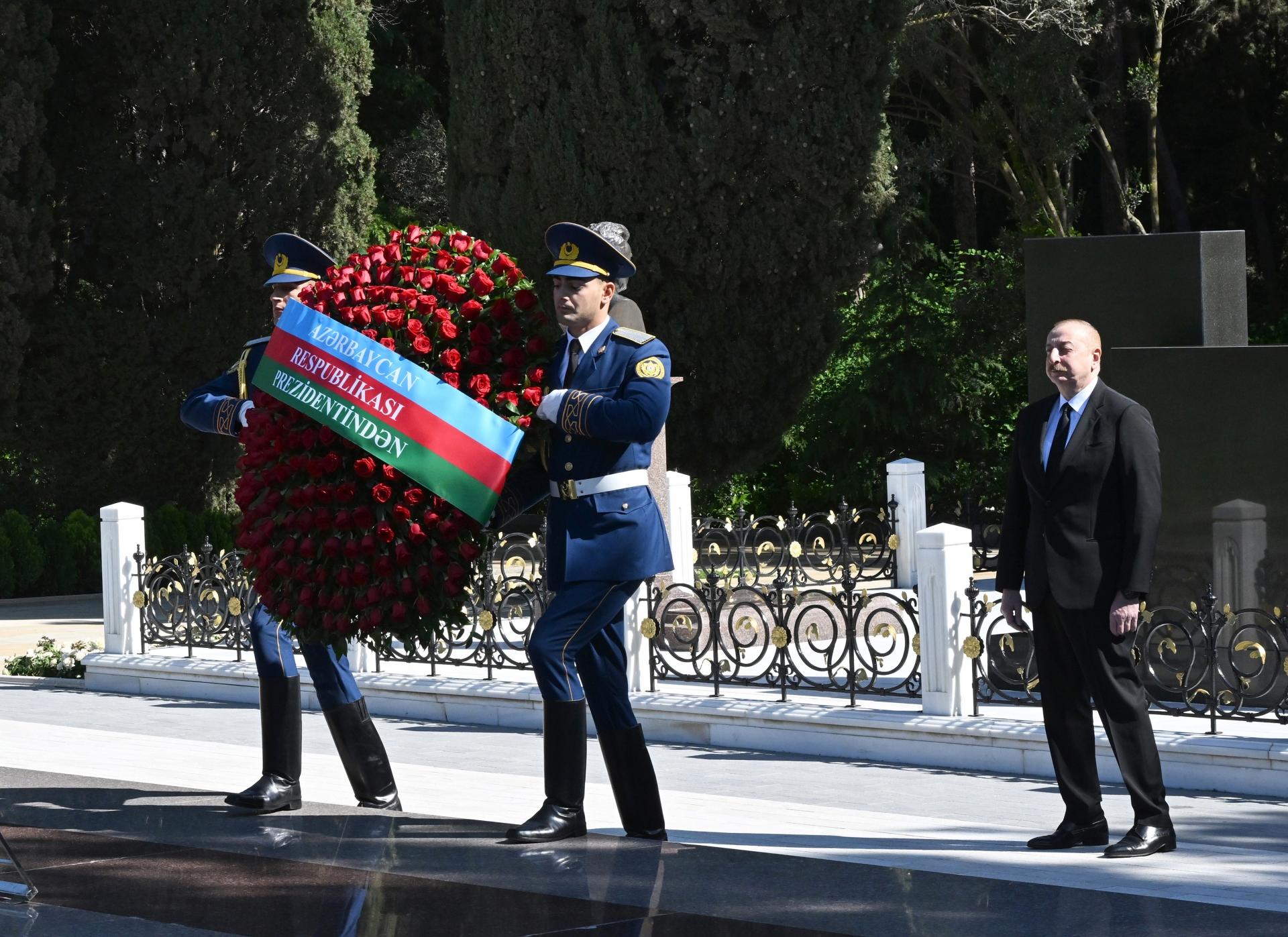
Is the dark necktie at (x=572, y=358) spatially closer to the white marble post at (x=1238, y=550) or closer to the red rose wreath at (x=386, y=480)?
the red rose wreath at (x=386, y=480)

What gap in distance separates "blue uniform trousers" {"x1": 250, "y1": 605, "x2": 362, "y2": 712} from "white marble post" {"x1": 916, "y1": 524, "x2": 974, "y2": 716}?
3230 millimetres

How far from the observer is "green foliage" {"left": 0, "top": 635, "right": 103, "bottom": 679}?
40.5 feet

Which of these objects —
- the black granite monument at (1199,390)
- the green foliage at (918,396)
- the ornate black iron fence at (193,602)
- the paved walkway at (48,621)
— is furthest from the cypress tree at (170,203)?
the black granite monument at (1199,390)

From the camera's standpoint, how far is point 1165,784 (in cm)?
789

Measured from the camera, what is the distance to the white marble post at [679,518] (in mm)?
12680

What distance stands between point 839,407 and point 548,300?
6353mm

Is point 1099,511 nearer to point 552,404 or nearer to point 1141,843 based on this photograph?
point 1141,843

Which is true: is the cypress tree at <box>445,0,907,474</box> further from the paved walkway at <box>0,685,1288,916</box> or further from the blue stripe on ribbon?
the blue stripe on ribbon

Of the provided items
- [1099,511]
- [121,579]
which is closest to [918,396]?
[121,579]

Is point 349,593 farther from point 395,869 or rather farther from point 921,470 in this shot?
point 921,470

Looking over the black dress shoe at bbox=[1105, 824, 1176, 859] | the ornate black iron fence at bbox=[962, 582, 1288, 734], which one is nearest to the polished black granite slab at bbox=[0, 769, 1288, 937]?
the black dress shoe at bbox=[1105, 824, 1176, 859]

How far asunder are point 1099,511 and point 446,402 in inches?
85.2

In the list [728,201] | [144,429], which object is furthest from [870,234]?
[144,429]

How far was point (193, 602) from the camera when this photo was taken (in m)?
11.8
